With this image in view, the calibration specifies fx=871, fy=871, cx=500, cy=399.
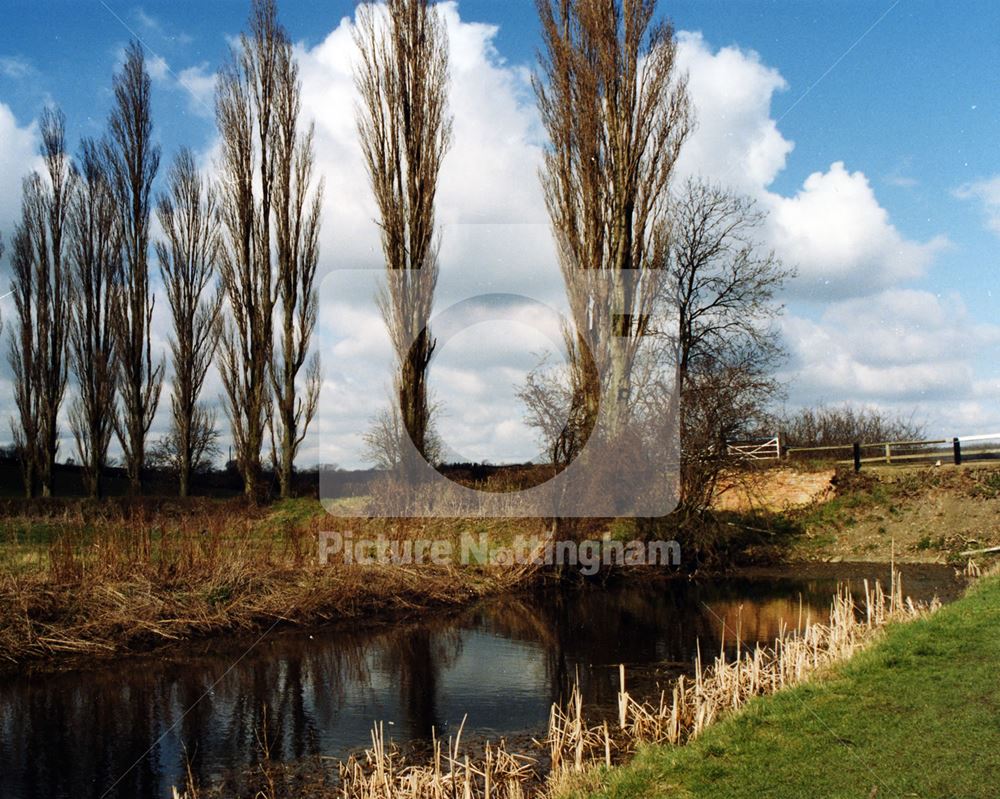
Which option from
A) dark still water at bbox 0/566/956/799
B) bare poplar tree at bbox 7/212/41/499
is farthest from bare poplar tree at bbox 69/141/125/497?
dark still water at bbox 0/566/956/799

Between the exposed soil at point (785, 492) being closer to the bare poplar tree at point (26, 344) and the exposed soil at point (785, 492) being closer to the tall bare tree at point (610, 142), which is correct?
the tall bare tree at point (610, 142)

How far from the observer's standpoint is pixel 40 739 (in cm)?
761

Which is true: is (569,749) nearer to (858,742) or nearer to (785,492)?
(858,742)

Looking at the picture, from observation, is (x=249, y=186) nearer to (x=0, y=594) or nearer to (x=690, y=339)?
(x=690, y=339)

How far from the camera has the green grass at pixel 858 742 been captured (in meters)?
5.00

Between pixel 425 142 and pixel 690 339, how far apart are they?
806 cm

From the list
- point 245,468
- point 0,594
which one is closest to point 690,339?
point 245,468

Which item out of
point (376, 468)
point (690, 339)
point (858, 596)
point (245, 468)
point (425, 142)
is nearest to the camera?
point (858, 596)

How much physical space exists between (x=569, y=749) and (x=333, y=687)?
3581mm

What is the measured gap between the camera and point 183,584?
12094 millimetres

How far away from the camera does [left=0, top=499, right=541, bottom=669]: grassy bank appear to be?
10.7m

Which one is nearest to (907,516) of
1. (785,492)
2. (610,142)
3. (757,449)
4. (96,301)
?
(785,492)

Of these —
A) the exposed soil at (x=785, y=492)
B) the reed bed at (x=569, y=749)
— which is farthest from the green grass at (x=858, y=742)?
the exposed soil at (x=785, y=492)

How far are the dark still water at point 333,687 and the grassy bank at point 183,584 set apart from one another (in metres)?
0.56
